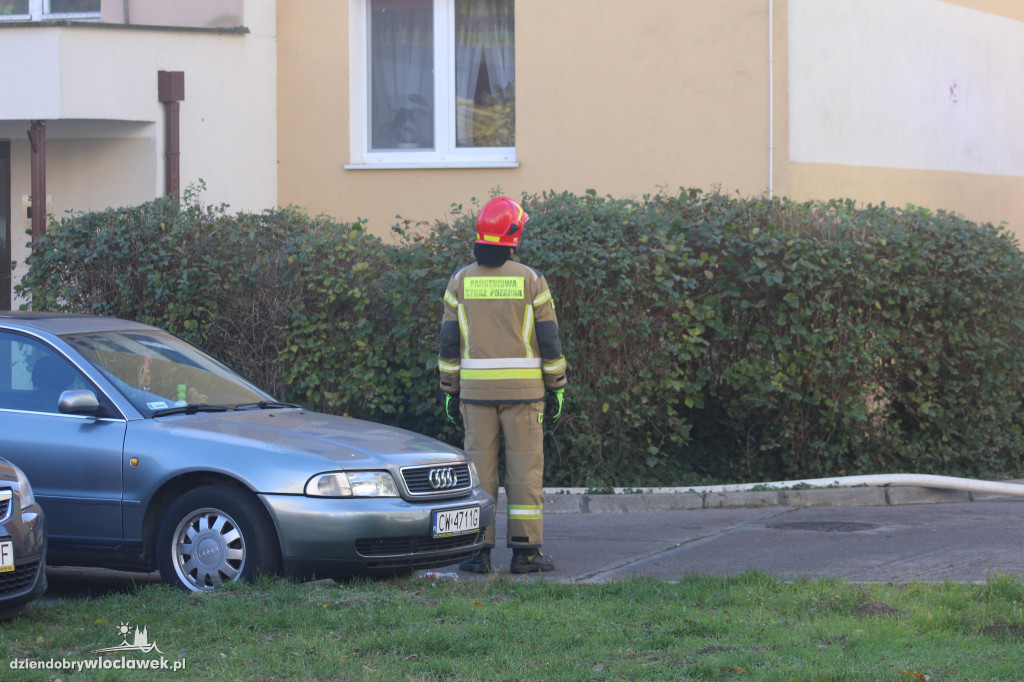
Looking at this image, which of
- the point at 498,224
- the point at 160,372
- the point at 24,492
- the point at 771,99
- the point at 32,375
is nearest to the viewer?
the point at 24,492

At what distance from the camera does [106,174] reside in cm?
1291

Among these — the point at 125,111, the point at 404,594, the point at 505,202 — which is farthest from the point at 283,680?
the point at 125,111

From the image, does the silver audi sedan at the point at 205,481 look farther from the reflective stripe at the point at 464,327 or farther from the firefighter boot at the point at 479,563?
the reflective stripe at the point at 464,327

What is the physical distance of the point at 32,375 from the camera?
6562 millimetres

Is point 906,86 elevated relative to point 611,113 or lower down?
elevated

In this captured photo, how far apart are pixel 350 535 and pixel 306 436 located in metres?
0.67

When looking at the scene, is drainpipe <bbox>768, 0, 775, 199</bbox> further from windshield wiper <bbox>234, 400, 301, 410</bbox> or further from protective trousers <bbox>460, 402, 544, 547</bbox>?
windshield wiper <bbox>234, 400, 301, 410</bbox>

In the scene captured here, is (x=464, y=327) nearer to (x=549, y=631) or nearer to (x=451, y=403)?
(x=451, y=403)

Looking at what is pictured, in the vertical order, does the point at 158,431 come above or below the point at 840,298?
below

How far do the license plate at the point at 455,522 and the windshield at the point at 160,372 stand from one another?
5.00 ft

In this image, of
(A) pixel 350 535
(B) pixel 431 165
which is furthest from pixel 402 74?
(A) pixel 350 535

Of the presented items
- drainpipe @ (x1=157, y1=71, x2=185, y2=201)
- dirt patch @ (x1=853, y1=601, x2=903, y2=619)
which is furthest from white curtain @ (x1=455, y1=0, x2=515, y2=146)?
dirt patch @ (x1=853, y1=601, x2=903, y2=619)

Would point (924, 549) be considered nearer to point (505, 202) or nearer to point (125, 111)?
point (505, 202)

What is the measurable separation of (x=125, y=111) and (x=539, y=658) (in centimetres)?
940
